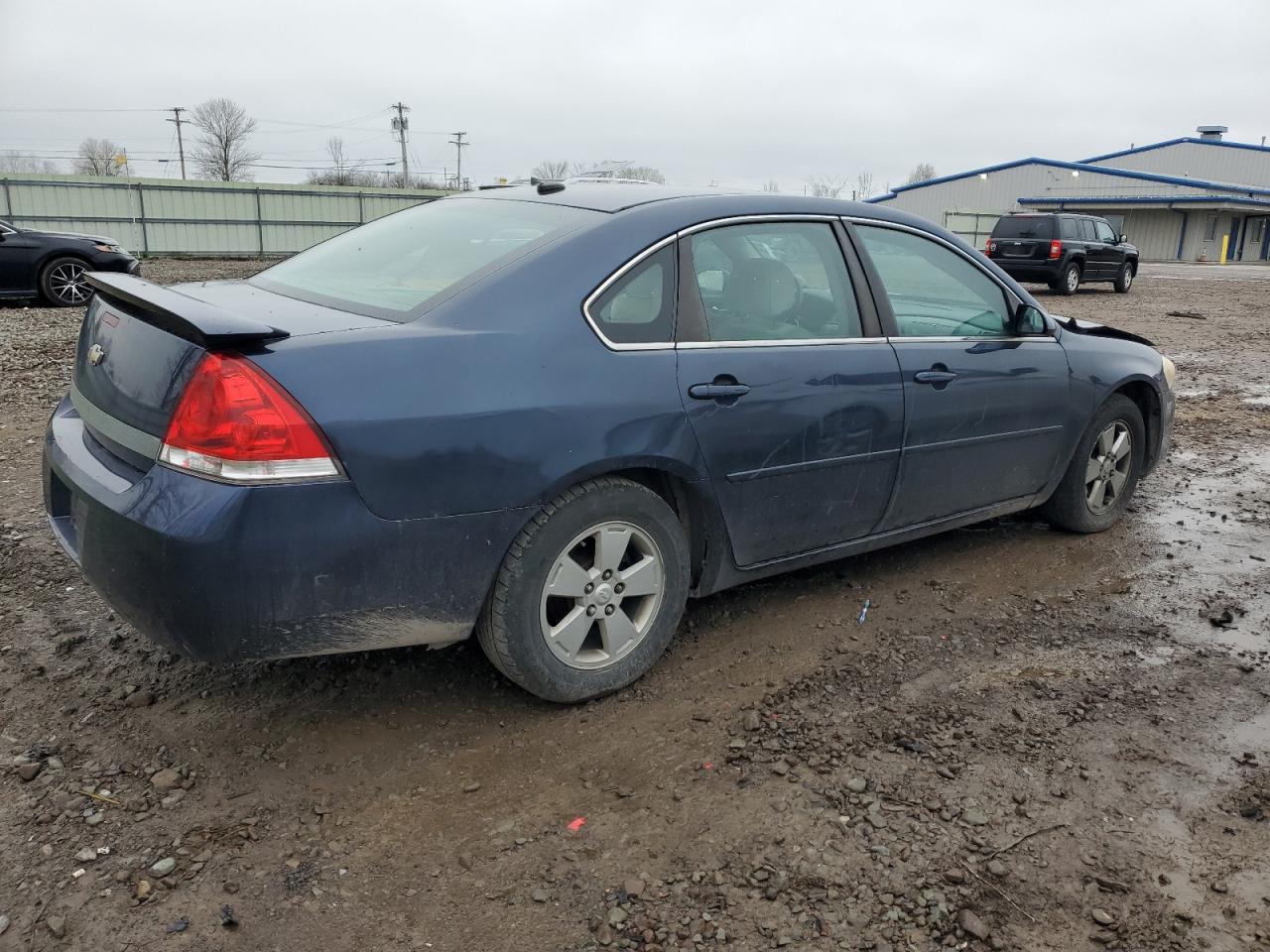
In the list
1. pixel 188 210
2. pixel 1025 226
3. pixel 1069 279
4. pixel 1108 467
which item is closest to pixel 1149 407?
pixel 1108 467

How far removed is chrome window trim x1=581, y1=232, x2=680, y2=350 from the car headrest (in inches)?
10.4

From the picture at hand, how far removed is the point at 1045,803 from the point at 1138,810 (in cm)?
24

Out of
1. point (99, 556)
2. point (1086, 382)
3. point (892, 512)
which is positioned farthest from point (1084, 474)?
point (99, 556)

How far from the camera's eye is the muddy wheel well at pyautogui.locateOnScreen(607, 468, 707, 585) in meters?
3.19

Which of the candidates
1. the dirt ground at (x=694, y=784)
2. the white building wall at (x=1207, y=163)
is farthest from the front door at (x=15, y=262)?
the white building wall at (x=1207, y=163)

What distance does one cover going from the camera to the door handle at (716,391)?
124 inches

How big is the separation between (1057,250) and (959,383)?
18505mm

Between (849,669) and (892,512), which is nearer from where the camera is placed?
(849,669)

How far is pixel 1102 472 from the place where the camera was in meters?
4.91

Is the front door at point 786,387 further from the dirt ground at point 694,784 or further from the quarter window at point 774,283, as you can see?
the dirt ground at point 694,784

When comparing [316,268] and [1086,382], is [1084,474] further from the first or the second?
[316,268]

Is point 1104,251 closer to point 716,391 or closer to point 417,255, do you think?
point 716,391

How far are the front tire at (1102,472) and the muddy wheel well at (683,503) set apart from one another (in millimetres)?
2266

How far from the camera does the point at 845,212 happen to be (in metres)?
3.86
